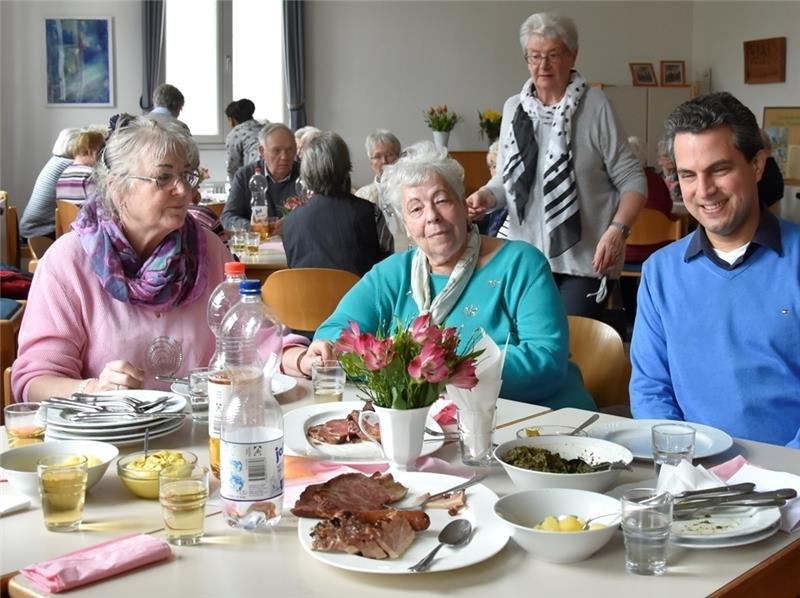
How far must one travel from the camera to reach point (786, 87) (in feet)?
29.7

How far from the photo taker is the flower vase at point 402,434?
1.68 meters

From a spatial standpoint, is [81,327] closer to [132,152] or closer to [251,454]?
[132,152]

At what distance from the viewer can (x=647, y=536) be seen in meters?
1.31

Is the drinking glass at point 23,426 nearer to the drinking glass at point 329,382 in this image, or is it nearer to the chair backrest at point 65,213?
the drinking glass at point 329,382

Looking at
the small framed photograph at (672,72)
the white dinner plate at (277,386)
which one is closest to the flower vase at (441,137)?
the small framed photograph at (672,72)

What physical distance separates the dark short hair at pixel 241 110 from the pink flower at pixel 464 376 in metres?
6.22

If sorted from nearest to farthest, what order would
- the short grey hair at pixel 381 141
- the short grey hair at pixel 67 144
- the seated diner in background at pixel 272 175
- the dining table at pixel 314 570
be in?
the dining table at pixel 314 570 → the seated diner in background at pixel 272 175 → the short grey hair at pixel 381 141 → the short grey hair at pixel 67 144

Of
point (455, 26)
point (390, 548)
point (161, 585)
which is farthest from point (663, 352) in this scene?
point (455, 26)

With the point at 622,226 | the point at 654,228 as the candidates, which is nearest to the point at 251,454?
the point at 622,226

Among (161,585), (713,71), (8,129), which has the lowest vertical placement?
(161,585)

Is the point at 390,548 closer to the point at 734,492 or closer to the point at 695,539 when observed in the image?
the point at 695,539

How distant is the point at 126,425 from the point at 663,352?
4.21 ft

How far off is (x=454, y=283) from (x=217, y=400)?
1100 mm

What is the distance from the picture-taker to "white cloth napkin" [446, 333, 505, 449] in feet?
5.70
